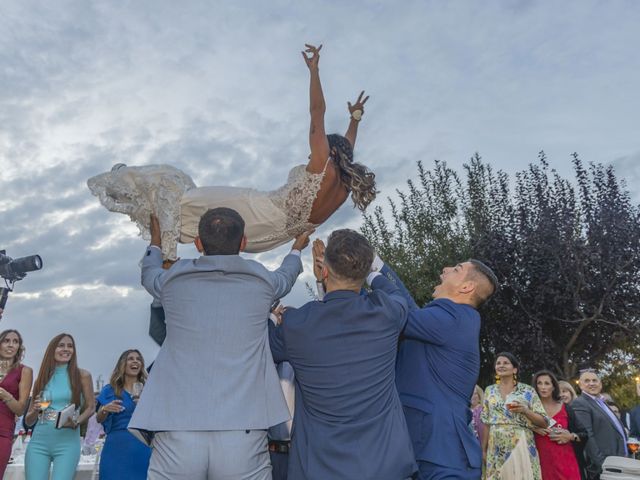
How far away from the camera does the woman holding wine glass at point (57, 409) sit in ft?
17.6

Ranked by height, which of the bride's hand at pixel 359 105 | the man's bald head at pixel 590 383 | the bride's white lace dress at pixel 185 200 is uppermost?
the bride's hand at pixel 359 105

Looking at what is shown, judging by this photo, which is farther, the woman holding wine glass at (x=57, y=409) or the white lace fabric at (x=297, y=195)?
the woman holding wine glass at (x=57, y=409)

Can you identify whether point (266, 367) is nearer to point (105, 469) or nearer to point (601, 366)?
point (105, 469)

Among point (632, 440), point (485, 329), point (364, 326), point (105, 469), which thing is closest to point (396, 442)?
point (364, 326)

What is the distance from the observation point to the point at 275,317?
3357mm

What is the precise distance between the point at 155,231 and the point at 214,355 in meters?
1.27

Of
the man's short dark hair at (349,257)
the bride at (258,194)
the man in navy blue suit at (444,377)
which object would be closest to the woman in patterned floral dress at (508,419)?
the man in navy blue suit at (444,377)

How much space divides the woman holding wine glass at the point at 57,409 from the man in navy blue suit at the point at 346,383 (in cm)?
362

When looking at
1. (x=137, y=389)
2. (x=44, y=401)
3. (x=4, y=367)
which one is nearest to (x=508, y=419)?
(x=137, y=389)

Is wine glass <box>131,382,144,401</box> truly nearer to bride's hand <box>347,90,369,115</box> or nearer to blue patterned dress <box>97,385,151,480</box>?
blue patterned dress <box>97,385,151,480</box>

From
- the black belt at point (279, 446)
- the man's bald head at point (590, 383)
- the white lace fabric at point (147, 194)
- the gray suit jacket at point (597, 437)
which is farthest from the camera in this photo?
the man's bald head at point (590, 383)

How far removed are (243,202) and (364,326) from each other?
60.1 inches

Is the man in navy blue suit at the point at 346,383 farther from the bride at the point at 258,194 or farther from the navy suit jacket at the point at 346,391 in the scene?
the bride at the point at 258,194

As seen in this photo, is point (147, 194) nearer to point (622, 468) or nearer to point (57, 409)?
point (57, 409)
